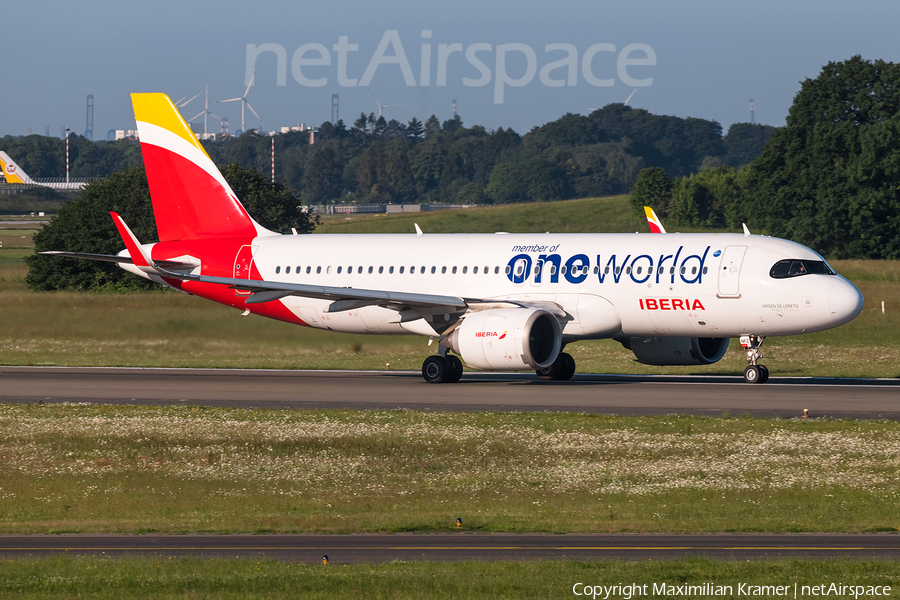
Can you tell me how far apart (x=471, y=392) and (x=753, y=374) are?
323 inches

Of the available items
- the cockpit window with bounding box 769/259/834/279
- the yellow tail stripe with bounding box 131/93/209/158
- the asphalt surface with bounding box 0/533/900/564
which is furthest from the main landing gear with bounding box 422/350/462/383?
the asphalt surface with bounding box 0/533/900/564

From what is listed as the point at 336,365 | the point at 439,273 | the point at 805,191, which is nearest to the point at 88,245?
the point at 336,365

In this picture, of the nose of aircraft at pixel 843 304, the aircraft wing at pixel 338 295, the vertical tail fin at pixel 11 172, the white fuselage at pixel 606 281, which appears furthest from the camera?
the vertical tail fin at pixel 11 172

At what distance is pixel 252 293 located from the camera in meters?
37.2

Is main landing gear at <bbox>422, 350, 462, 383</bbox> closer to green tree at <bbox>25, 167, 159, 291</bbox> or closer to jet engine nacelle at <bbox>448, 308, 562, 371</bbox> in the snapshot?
jet engine nacelle at <bbox>448, 308, 562, 371</bbox>

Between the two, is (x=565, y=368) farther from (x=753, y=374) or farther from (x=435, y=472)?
(x=435, y=472)

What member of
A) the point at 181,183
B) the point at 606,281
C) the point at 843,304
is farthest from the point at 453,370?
the point at 181,183

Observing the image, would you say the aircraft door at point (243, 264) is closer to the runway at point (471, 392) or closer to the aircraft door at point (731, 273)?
the runway at point (471, 392)

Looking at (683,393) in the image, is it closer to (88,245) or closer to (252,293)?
(252,293)

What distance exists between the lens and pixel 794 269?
3189 cm

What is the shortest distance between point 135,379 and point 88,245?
129 feet

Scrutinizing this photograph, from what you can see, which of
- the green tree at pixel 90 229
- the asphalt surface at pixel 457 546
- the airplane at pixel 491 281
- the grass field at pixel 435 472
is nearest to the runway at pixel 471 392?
the airplane at pixel 491 281

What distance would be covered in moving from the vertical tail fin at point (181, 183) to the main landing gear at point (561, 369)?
11444 millimetres

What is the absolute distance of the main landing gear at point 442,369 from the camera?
34.7 m
